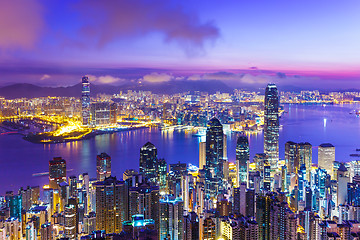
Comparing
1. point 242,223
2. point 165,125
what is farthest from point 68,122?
point 242,223

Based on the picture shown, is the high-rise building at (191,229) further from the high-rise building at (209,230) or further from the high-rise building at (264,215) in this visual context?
the high-rise building at (264,215)

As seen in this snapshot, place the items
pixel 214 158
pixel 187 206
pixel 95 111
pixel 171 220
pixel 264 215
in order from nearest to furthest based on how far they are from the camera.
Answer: pixel 171 220 < pixel 264 215 < pixel 187 206 < pixel 214 158 < pixel 95 111

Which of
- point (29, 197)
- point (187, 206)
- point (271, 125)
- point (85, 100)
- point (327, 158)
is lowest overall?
point (187, 206)

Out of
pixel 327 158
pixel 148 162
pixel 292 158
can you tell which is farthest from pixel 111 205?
pixel 327 158

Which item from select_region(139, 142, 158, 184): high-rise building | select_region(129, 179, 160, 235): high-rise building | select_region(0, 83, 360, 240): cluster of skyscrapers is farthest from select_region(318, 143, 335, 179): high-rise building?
select_region(129, 179, 160, 235): high-rise building

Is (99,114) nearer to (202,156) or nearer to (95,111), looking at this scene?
(95,111)

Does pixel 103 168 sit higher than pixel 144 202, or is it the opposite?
pixel 144 202

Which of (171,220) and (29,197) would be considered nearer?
(171,220)

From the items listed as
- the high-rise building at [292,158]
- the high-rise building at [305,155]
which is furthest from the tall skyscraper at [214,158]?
the high-rise building at [305,155]
